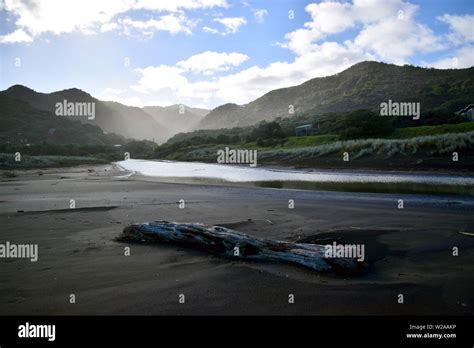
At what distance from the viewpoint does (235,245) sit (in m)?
7.11

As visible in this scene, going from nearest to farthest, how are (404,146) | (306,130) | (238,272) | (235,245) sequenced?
1. (238,272)
2. (235,245)
3. (404,146)
4. (306,130)

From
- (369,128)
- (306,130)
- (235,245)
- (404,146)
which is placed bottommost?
(235,245)

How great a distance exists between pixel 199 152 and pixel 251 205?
264 ft

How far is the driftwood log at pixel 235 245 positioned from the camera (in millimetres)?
6180

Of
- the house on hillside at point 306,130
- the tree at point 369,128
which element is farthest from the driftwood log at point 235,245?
the house on hillside at point 306,130

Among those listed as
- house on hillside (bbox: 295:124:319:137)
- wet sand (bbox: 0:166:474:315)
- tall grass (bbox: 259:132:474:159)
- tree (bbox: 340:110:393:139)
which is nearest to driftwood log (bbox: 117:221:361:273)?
wet sand (bbox: 0:166:474:315)

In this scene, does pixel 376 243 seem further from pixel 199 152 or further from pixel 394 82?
pixel 394 82

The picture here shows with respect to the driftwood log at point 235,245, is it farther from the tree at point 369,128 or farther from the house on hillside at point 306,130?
the house on hillside at point 306,130

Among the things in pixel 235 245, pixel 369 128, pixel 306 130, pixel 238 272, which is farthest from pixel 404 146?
pixel 306 130

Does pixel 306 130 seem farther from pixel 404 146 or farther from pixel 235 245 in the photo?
pixel 235 245

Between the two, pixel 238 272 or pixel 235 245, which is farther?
pixel 235 245

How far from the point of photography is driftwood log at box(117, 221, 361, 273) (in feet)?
20.3

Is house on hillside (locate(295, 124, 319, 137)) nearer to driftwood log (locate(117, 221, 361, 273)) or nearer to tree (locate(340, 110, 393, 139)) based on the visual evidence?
tree (locate(340, 110, 393, 139))

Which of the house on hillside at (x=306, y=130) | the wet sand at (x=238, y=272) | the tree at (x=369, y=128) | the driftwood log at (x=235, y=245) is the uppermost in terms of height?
the house on hillside at (x=306, y=130)
